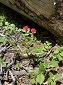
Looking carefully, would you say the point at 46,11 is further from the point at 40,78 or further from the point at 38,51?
the point at 40,78

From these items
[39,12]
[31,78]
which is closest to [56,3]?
[39,12]

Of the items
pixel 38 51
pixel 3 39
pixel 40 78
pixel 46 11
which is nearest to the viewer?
pixel 40 78

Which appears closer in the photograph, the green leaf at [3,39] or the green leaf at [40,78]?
the green leaf at [40,78]

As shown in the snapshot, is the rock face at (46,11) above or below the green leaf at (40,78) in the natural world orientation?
above

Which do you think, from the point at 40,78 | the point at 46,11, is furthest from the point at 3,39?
the point at 40,78

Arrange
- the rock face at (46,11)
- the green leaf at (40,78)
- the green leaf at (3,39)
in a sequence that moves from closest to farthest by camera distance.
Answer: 1. the green leaf at (40,78)
2. the rock face at (46,11)
3. the green leaf at (3,39)

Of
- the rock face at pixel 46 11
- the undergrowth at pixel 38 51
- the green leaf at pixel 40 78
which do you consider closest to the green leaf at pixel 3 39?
the undergrowth at pixel 38 51

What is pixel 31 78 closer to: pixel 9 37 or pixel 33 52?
pixel 33 52

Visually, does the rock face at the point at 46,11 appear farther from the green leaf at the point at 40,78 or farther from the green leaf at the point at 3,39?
the green leaf at the point at 40,78

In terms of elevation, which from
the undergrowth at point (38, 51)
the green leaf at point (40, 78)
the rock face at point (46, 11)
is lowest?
the green leaf at point (40, 78)
